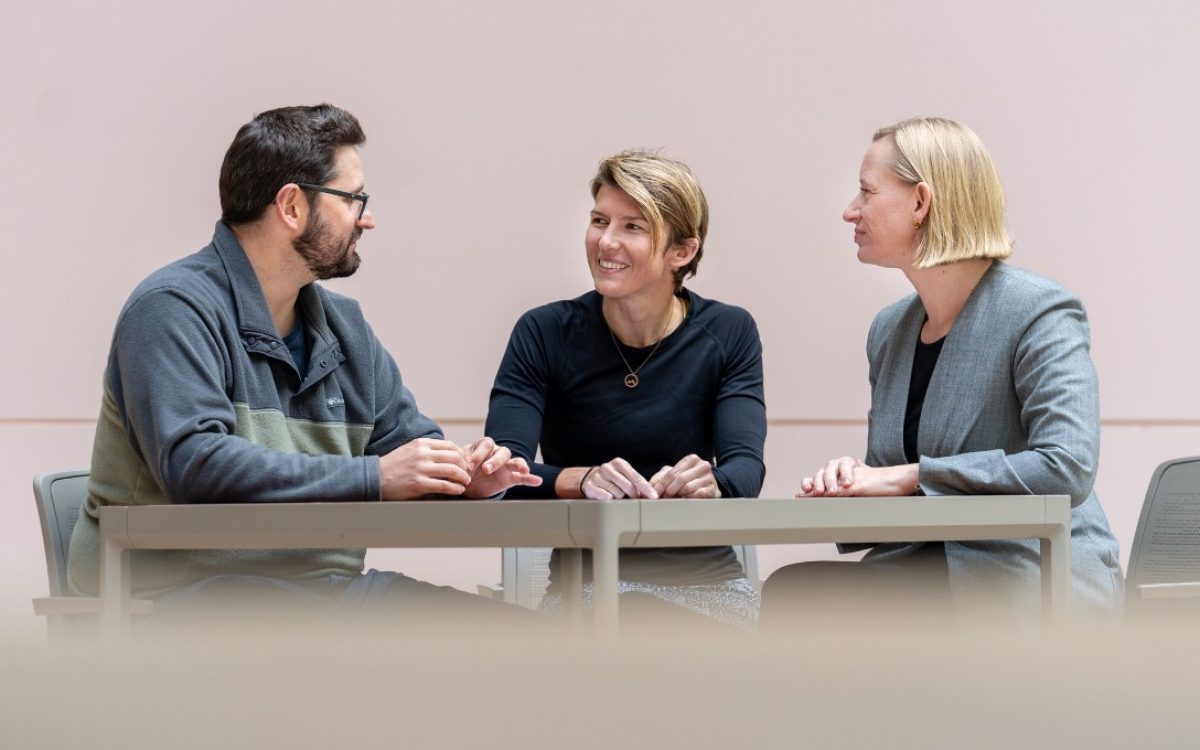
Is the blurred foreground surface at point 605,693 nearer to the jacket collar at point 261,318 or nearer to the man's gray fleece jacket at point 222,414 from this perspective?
the man's gray fleece jacket at point 222,414

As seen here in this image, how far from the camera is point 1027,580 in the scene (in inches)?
78.5

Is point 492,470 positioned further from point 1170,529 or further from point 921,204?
point 1170,529

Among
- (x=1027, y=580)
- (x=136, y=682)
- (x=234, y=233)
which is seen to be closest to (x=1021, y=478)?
(x=1027, y=580)

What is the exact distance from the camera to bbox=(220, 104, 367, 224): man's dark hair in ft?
6.88

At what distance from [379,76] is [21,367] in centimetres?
138

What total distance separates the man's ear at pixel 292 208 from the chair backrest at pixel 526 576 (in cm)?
77

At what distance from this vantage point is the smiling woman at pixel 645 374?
8.02ft

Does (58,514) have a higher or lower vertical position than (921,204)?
lower

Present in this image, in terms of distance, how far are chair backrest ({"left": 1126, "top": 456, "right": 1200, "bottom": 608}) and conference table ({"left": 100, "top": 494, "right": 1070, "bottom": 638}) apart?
32.7 inches

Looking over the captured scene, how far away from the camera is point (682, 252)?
2623mm

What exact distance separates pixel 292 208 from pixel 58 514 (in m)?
0.59

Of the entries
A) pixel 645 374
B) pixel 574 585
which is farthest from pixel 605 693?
pixel 645 374

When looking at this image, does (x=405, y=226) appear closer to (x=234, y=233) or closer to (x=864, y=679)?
(x=234, y=233)

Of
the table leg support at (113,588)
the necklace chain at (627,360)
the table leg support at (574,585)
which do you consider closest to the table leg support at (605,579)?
the table leg support at (574,585)
